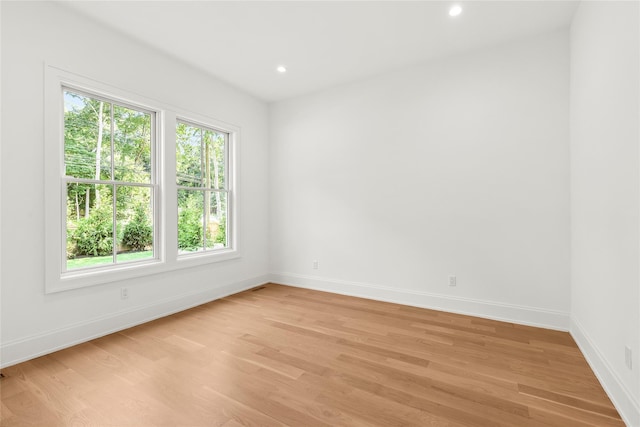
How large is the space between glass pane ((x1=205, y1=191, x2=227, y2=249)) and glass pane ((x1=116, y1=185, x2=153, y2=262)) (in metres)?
0.80

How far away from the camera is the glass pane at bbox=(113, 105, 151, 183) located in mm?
3061

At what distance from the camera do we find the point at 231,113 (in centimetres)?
424

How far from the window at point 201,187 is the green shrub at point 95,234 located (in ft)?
2.59

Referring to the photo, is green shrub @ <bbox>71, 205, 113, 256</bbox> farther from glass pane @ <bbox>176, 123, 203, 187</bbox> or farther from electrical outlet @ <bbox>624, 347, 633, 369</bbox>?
electrical outlet @ <bbox>624, 347, 633, 369</bbox>

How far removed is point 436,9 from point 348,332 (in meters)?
3.15

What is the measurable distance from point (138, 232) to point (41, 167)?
3.49 ft

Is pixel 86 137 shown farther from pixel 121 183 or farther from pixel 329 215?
pixel 329 215

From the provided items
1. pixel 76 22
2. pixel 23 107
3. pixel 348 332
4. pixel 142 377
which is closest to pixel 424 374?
pixel 348 332

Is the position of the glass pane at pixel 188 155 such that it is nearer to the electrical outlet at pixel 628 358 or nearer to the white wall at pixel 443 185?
the white wall at pixel 443 185

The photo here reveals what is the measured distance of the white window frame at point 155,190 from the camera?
2477 millimetres

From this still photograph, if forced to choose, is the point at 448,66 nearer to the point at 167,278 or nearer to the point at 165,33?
the point at 165,33

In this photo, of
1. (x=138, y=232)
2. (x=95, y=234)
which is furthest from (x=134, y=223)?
(x=95, y=234)

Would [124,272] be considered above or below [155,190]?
below

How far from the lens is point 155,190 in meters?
3.39
